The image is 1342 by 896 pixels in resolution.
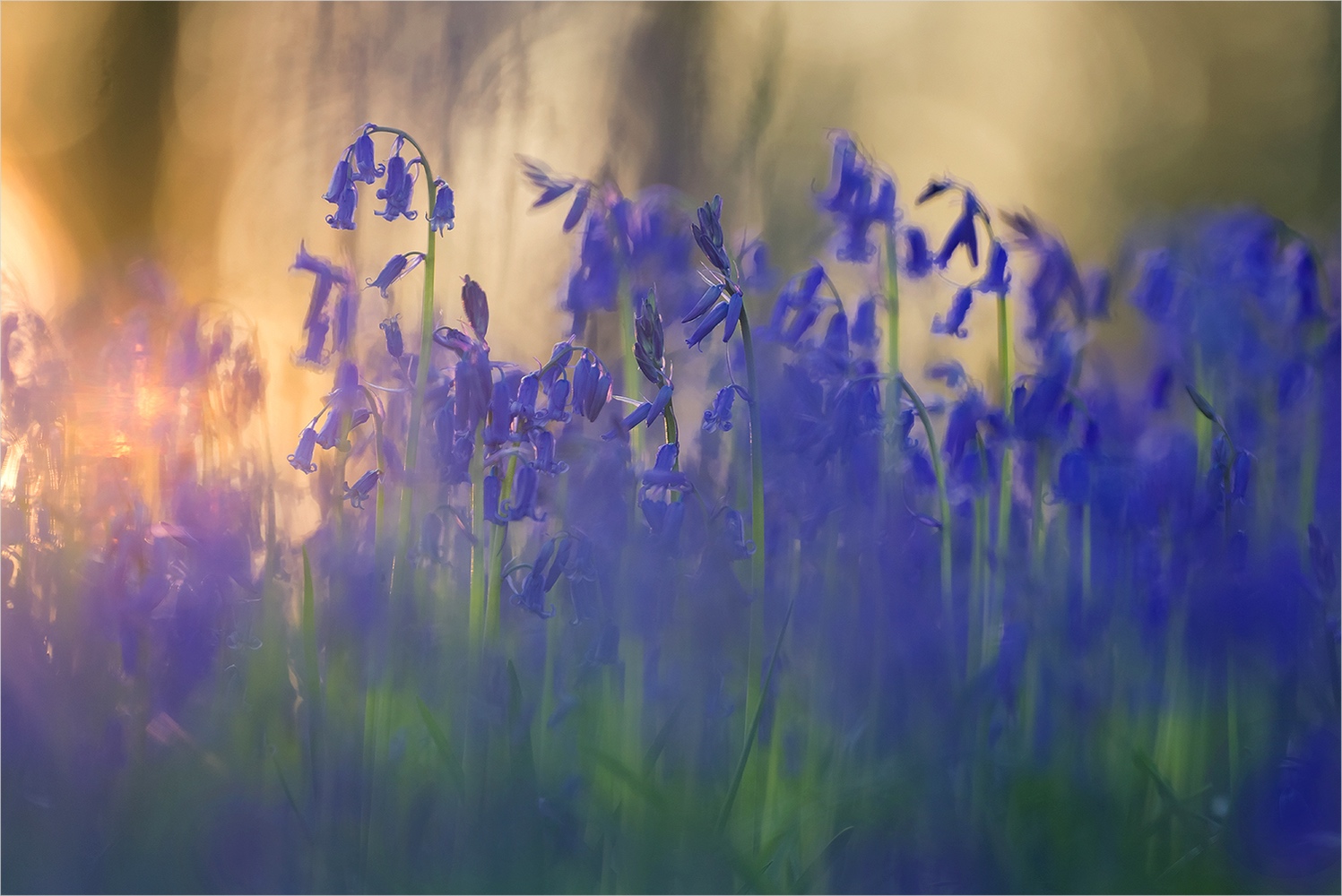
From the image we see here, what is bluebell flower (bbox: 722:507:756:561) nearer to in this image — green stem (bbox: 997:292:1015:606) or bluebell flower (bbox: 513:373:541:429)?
bluebell flower (bbox: 513:373:541:429)

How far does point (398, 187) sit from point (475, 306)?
1.24ft

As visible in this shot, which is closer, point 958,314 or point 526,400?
point 526,400

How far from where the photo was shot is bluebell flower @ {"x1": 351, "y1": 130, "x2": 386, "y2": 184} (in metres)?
1.81

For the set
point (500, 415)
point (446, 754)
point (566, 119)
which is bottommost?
point (446, 754)

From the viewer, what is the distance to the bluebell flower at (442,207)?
171 centimetres

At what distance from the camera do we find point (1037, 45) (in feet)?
14.8

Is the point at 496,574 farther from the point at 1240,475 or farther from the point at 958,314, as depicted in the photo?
the point at 1240,475

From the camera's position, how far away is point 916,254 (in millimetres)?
2123

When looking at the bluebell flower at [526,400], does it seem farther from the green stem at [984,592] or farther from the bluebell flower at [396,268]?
the green stem at [984,592]

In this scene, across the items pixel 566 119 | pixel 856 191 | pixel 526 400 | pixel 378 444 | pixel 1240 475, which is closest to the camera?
pixel 526 400

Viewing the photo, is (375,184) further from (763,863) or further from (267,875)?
(763,863)

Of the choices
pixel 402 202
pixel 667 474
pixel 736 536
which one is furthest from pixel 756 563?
pixel 402 202

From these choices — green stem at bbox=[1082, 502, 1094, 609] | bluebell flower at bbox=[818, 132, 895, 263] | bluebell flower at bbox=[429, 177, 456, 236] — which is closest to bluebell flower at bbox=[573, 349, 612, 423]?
bluebell flower at bbox=[429, 177, 456, 236]

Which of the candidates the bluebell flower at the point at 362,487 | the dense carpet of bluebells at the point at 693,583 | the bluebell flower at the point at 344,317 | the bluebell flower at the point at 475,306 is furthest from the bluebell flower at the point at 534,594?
the bluebell flower at the point at 344,317
